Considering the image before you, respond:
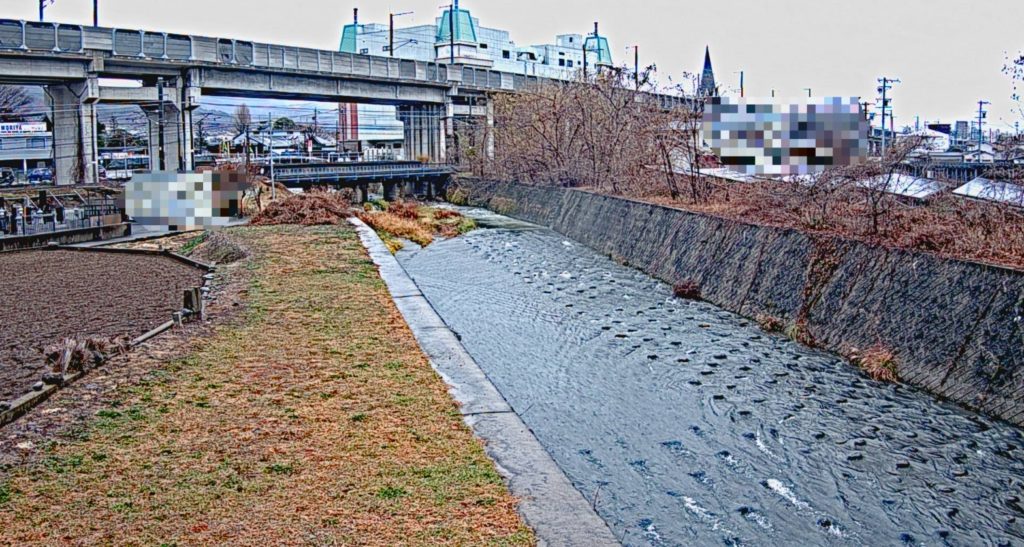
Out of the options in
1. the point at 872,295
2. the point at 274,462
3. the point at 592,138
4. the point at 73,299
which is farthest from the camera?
the point at 592,138

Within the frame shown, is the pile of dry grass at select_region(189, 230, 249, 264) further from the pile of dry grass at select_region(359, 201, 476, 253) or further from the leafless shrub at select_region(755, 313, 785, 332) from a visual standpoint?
the leafless shrub at select_region(755, 313, 785, 332)

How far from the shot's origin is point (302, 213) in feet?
99.6

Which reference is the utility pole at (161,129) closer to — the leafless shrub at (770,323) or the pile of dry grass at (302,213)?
the pile of dry grass at (302,213)

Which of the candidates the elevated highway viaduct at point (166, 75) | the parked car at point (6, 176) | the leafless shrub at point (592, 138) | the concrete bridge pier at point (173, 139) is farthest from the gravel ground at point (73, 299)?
the parked car at point (6, 176)

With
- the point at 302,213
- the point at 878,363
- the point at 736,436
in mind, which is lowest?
the point at 736,436

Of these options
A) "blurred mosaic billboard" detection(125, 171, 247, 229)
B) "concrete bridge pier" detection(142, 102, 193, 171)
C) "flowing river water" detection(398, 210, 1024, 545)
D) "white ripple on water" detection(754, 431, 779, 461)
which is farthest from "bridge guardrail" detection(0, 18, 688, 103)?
"white ripple on water" detection(754, 431, 779, 461)

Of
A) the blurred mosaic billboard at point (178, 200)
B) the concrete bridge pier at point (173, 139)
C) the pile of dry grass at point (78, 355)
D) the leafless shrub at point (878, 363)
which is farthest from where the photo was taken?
the concrete bridge pier at point (173, 139)

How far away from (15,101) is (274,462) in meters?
66.3

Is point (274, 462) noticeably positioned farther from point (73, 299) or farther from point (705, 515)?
point (73, 299)

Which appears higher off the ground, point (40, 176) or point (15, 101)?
point (15, 101)

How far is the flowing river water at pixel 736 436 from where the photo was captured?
26.0ft

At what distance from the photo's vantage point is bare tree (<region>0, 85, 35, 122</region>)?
6047 centimetres

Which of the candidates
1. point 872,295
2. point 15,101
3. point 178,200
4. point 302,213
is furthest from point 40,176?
point 872,295

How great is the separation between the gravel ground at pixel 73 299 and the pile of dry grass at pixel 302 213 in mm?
6963
